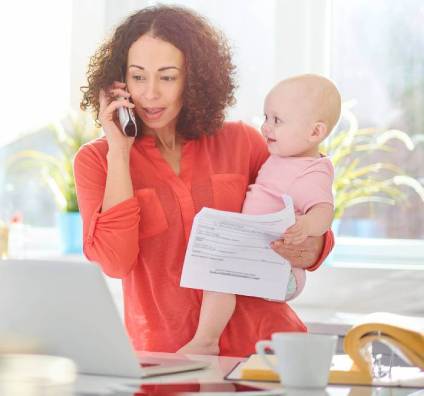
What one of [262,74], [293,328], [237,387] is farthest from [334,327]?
[237,387]

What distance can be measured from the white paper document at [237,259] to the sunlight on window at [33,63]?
5.87ft

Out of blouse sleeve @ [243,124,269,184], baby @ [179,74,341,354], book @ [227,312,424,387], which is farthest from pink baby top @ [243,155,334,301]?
book @ [227,312,424,387]

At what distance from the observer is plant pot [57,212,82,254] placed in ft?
12.5

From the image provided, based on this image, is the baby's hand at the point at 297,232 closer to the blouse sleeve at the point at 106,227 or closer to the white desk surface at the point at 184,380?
the blouse sleeve at the point at 106,227

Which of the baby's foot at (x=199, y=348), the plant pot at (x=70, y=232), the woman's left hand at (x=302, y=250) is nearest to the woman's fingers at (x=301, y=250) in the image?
the woman's left hand at (x=302, y=250)

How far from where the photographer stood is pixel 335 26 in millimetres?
3850

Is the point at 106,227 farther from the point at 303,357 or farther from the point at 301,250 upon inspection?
the point at 303,357

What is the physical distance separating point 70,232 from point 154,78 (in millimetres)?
1566

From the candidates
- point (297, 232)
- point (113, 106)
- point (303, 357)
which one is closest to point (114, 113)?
point (113, 106)

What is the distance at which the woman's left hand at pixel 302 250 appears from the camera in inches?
90.7

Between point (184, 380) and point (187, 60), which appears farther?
point (187, 60)

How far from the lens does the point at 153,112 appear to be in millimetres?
2375

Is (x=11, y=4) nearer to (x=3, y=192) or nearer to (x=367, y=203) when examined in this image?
(x=3, y=192)

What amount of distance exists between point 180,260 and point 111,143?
0.33 m
